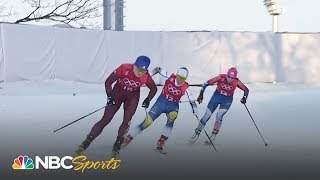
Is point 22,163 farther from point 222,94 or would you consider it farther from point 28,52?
point 28,52

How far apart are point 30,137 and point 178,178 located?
3366mm

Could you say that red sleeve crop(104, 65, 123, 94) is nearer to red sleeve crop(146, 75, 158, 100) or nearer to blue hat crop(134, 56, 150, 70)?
blue hat crop(134, 56, 150, 70)

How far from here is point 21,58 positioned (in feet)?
55.1

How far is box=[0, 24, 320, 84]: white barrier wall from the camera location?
1702 cm

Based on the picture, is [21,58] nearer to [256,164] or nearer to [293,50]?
[293,50]

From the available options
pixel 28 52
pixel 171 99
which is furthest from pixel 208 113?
pixel 28 52

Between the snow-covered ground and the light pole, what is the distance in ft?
47.7

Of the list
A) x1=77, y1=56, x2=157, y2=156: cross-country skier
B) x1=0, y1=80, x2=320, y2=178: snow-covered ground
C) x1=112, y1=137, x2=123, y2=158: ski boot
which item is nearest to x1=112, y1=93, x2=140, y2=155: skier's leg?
x1=77, y1=56, x2=157, y2=156: cross-country skier

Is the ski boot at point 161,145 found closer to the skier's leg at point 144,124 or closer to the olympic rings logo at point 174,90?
the skier's leg at point 144,124

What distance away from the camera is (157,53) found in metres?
19.4

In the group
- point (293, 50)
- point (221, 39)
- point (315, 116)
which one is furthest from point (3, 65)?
point (293, 50)

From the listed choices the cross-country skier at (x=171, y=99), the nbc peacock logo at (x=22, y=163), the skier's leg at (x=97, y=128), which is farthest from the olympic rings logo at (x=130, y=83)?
the nbc peacock logo at (x=22, y=163)

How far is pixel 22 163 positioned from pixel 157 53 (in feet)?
45.3

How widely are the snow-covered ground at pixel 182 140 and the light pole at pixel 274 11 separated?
14545 millimetres
